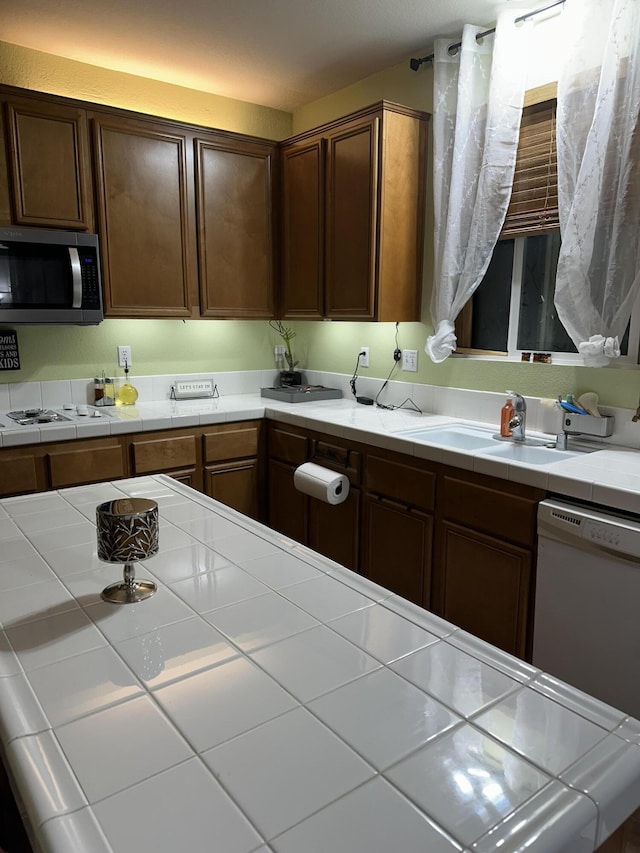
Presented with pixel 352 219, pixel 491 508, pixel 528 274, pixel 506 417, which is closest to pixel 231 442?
pixel 352 219

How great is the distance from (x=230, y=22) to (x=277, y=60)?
0.47 meters

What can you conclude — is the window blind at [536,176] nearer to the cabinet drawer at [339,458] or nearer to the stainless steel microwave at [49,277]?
the cabinet drawer at [339,458]

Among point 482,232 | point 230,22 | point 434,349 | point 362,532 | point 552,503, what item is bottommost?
point 362,532

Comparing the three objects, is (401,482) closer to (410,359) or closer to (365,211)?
(410,359)

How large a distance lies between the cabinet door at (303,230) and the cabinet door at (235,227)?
0.10 m

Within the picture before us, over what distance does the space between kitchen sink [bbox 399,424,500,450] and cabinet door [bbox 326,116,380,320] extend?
0.66 metres

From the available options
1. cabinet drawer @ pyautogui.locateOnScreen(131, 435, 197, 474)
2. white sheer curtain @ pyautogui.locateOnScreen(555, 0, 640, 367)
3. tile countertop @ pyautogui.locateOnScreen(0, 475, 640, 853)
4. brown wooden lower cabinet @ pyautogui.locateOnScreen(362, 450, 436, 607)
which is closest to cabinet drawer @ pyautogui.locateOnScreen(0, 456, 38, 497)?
cabinet drawer @ pyautogui.locateOnScreen(131, 435, 197, 474)

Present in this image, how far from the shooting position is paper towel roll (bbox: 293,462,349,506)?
8.11 ft

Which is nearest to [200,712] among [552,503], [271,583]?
[271,583]

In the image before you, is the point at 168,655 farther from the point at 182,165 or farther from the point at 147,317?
the point at 182,165

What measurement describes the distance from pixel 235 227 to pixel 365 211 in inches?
33.5

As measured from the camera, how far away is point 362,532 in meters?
2.90

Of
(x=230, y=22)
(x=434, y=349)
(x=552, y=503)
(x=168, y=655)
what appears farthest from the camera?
(x=434, y=349)

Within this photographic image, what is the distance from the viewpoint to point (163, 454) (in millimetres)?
3111
